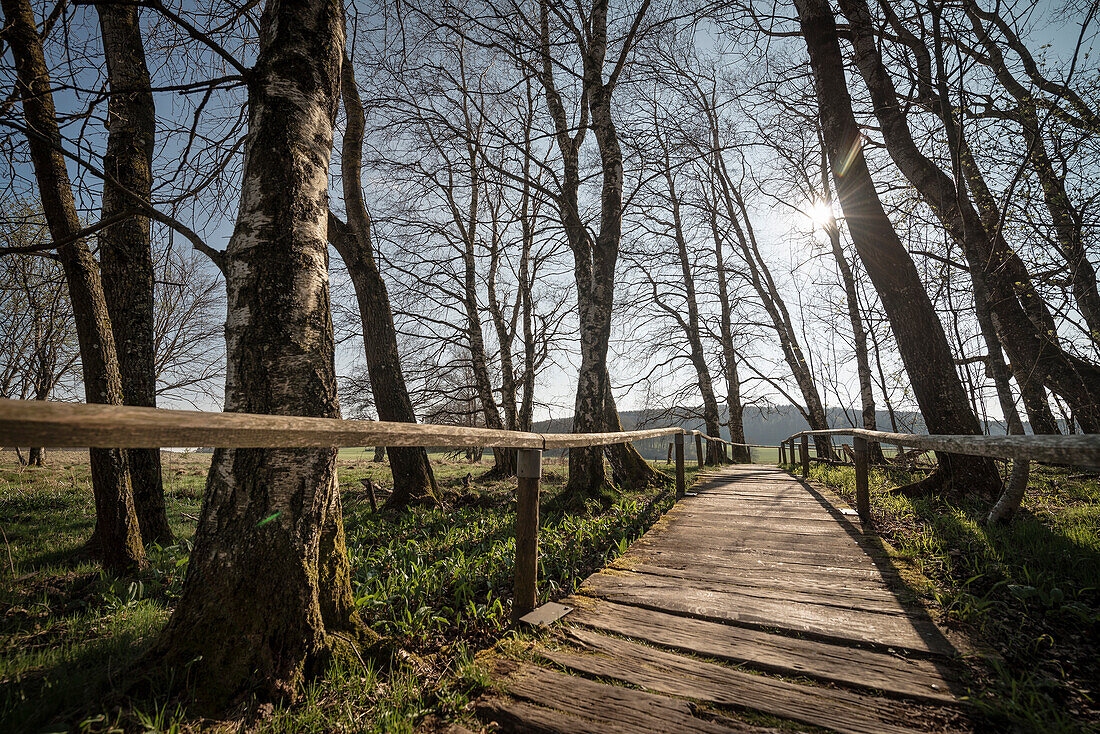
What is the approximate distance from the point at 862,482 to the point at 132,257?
8094 millimetres

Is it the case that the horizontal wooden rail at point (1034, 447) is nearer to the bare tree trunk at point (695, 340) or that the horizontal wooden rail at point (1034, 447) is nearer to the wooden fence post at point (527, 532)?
the wooden fence post at point (527, 532)

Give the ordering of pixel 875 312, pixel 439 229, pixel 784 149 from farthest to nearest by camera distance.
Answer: pixel 784 149 < pixel 439 229 < pixel 875 312

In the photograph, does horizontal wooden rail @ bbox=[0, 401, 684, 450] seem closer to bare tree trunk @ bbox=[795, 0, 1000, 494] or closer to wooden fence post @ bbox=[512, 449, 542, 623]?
wooden fence post @ bbox=[512, 449, 542, 623]

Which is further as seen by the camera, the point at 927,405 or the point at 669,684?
the point at 927,405

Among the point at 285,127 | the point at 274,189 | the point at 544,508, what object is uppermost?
the point at 285,127

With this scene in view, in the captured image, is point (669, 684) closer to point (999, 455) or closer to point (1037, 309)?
point (999, 455)

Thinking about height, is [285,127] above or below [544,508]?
above

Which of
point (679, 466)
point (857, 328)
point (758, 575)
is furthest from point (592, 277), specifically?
point (857, 328)

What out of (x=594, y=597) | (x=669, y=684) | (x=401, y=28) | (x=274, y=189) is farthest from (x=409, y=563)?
(x=401, y=28)

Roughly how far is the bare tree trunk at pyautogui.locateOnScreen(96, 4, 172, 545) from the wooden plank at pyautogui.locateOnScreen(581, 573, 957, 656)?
4750 mm

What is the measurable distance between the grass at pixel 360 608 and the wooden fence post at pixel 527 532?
0.60ft

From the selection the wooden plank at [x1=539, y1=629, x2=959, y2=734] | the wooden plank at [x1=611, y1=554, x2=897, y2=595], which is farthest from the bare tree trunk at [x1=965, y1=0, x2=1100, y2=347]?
the wooden plank at [x1=539, y1=629, x2=959, y2=734]

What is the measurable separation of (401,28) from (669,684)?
6.56 metres

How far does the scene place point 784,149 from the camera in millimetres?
12383
